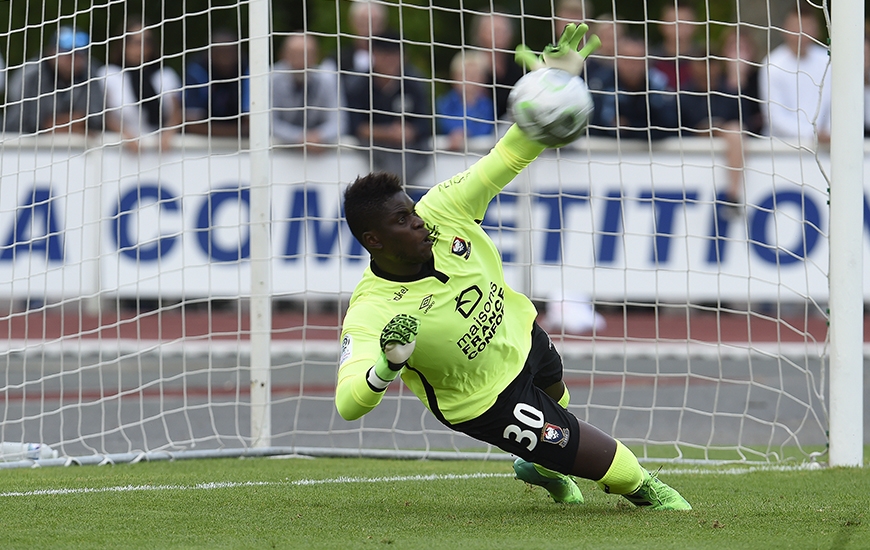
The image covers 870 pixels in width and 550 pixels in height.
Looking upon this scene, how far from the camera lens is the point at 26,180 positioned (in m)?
8.59

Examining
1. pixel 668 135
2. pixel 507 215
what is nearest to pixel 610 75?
pixel 668 135

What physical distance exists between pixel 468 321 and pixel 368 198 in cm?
67

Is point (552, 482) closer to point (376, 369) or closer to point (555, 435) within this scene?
point (555, 435)

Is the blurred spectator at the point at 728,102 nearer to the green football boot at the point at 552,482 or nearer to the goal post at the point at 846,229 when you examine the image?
the goal post at the point at 846,229

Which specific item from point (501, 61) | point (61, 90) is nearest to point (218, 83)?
point (61, 90)

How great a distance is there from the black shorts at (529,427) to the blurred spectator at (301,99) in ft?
14.6

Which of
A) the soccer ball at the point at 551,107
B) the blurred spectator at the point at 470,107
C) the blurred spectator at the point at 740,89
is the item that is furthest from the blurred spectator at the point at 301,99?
the soccer ball at the point at 551,107

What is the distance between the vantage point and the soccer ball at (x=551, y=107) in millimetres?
4953

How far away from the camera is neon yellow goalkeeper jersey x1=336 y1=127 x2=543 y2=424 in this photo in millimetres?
4840

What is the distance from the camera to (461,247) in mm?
5066

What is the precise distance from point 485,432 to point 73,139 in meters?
5.73

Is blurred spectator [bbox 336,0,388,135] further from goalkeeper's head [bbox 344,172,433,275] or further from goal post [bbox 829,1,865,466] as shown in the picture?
goalkeeper's head [bbox 344,172,433,275]

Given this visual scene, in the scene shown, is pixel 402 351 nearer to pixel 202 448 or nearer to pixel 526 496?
pixel 526 496

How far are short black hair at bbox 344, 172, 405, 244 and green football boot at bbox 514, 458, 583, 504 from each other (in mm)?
1413
